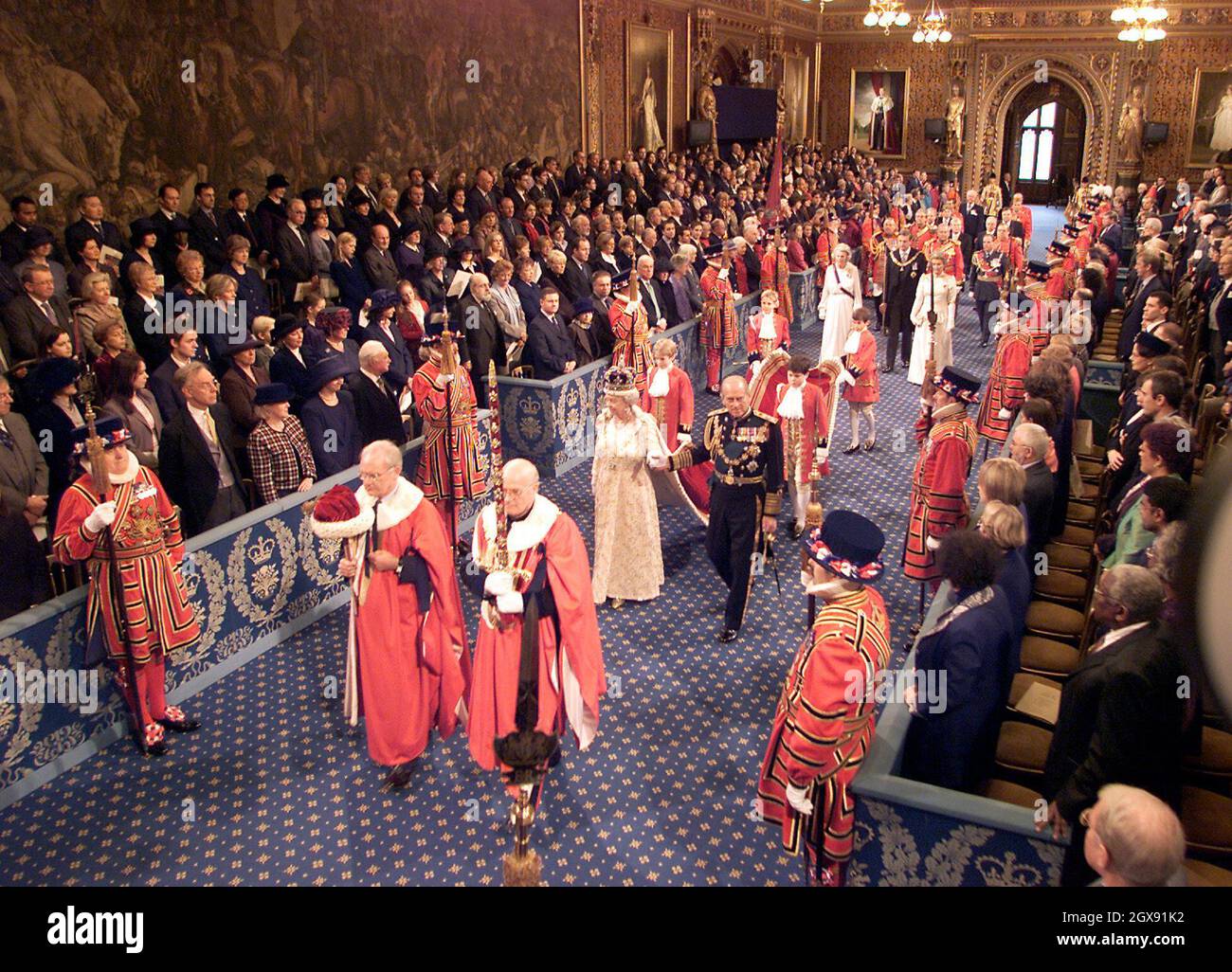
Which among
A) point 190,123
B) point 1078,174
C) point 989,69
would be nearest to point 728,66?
point 989,69

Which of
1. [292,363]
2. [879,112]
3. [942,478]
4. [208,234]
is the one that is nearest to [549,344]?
[292,363]

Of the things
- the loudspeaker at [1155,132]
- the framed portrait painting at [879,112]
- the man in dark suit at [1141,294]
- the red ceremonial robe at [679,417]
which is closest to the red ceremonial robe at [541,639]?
the red ceremonial robe at [679,417]

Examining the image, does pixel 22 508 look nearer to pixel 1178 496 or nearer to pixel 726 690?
pixel 726 690

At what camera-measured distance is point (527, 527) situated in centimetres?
493

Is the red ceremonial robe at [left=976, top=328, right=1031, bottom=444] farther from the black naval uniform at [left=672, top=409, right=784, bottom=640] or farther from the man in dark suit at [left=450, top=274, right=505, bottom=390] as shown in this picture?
the man in dark suit at [left=450, top=274, right=505, bottom=390]

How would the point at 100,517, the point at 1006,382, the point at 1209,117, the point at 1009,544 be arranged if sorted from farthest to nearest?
1. the point at 1209,117
2. the point at 1006,382
3. the point at 100,517
4. the point at 1009,544

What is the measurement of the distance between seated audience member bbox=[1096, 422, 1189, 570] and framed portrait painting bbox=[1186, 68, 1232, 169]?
2832 centimetres

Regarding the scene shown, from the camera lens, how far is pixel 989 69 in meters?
31.2

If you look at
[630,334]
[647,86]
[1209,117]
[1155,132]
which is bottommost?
[630,334]

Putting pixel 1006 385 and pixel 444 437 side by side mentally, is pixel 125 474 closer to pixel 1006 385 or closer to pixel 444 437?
pixel 444 437

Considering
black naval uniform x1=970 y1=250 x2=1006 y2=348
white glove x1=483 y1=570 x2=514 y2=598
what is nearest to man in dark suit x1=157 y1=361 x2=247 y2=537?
white glove x1=483 y1=570 x2=514 y2=598

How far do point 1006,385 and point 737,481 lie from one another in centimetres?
359

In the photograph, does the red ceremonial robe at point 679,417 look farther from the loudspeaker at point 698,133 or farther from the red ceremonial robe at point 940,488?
the loudspeaker at point 698,133

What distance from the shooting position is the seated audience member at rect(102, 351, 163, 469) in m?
6.68
